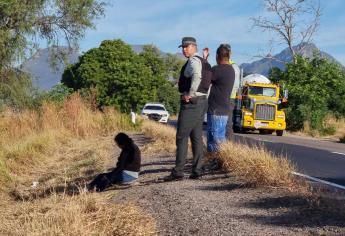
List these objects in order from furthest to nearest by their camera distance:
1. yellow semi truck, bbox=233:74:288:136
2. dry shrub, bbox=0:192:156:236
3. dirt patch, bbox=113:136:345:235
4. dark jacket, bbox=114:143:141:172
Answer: yellow semi truck, bbox=233:74:288:136 < dark jacket, bbox=114:143:141:172 < dirt patch, bbox=113:136:345:235 < dry shrub, bbox=0:192:156:236

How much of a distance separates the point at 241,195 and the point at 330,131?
88.9ft

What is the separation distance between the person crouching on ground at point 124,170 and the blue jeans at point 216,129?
1514 millimetres

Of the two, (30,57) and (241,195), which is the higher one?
(30,57)

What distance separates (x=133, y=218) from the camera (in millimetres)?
5859

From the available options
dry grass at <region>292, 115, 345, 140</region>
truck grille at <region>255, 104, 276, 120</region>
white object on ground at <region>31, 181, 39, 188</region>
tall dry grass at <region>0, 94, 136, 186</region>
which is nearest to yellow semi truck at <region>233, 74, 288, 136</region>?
truck grille at <region>255, 104, 276, 120</region>

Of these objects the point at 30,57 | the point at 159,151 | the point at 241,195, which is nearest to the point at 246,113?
the point at 30,57

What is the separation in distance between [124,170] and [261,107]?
71.6 ft

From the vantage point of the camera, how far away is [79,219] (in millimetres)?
5496

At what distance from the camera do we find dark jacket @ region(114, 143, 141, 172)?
28.5 ft

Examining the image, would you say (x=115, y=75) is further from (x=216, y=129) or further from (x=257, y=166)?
(x=257, y=166)

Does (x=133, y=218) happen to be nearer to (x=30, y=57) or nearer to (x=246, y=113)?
(x=30, y=57)

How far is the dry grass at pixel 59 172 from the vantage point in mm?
5594

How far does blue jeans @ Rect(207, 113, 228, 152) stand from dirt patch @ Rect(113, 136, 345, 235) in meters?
1.28

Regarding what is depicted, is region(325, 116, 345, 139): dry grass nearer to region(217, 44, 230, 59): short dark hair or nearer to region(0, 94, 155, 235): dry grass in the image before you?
region(0, 94, 155, 235): dry grass
